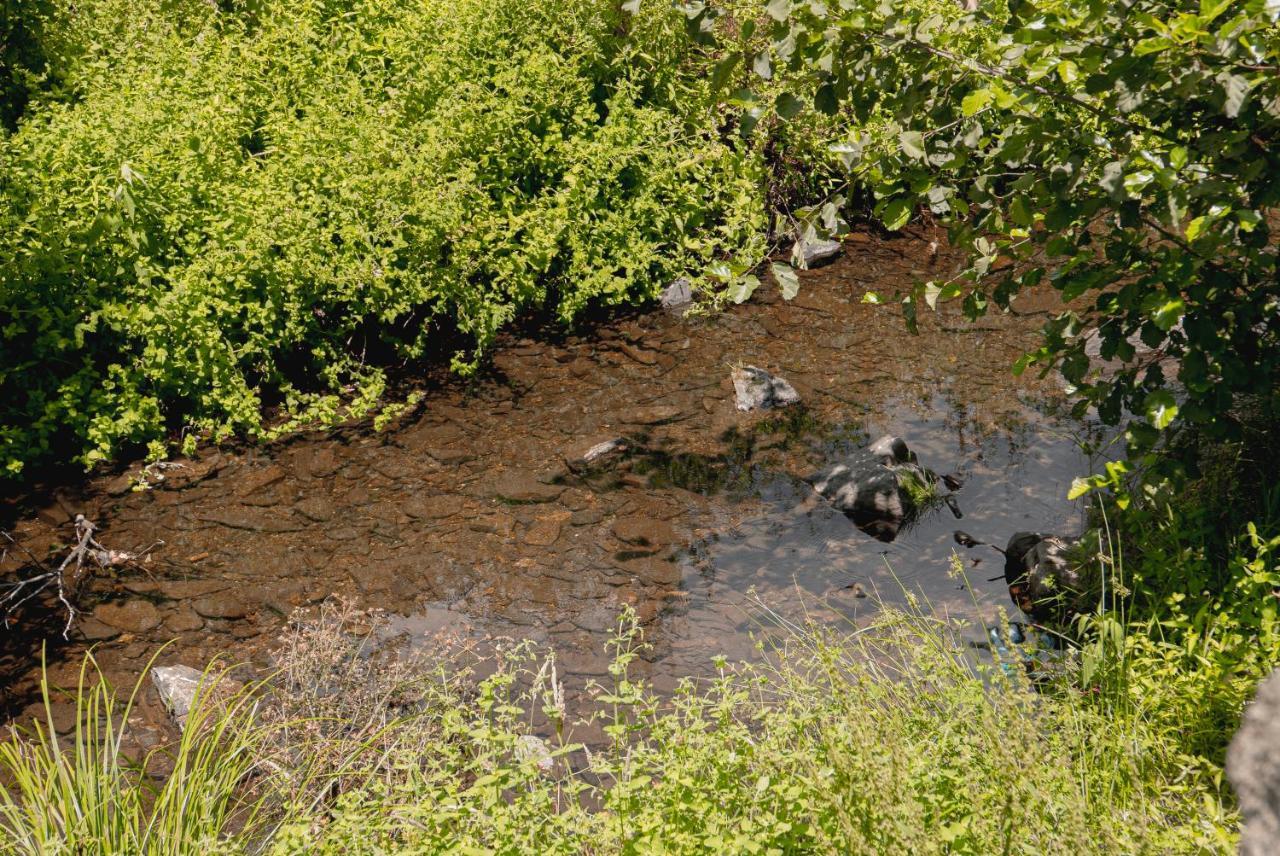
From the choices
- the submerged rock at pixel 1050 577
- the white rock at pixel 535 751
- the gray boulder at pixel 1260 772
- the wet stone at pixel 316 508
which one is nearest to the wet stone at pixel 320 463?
the wet stone at pixel 316 508

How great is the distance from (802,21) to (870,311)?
6213mm

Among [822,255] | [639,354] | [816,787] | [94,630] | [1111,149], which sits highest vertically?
[1111,149]

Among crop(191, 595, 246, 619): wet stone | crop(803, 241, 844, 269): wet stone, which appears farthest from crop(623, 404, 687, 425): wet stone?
crop(191, 595, 246, 619): wet stone

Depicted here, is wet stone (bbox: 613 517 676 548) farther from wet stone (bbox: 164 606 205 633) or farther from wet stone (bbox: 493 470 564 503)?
wet stone (bbox: 164 606 205 633)

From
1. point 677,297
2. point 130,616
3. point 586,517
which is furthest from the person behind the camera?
point 677,297

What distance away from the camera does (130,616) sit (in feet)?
21.0

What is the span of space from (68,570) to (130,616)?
0.74 metres

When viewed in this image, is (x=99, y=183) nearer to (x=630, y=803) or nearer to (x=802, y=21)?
(x=802, y=21)

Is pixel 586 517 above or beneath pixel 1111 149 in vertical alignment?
beneath

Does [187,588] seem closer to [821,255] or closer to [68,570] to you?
[68,570]

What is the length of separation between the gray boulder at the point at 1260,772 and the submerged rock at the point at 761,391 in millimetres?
6397

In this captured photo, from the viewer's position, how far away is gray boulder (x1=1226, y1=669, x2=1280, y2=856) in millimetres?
1918

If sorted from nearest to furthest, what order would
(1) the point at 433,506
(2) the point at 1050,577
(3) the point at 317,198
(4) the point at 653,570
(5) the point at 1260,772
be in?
(5) the point at 1260,772
(2) the point at 1050,577
(4) the point at 653,570
(1) the point at 433,506
(3) the point at 317,198

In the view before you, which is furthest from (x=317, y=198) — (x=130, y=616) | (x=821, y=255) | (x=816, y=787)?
(x=816, y=787)
